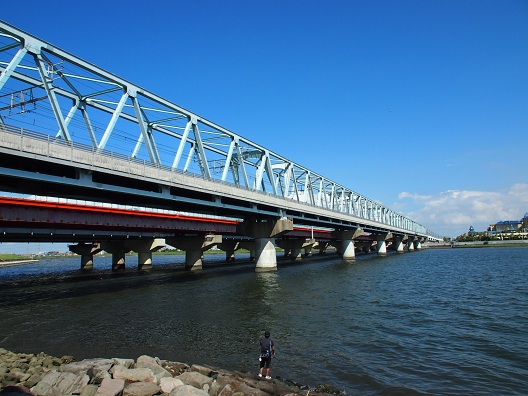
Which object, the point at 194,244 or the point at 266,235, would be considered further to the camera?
the point at 194,244

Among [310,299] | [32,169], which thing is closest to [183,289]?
[310,299]

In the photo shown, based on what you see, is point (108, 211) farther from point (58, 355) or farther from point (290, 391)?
point (290, 391)

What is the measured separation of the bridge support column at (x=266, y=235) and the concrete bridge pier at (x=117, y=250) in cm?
2951

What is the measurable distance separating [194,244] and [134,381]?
2235 inches

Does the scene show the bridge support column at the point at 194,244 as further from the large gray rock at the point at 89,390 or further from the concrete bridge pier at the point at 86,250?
the large gray rock at the point at 89,390

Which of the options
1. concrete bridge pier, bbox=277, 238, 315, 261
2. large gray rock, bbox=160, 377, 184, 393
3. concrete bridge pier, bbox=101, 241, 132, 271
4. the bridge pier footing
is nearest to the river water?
large gray rock, bbox=160, 377, 184, 393

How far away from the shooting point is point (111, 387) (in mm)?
10711

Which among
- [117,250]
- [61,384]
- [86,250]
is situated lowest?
[61,384]

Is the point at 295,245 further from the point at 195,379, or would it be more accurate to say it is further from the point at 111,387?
the point at 111,387

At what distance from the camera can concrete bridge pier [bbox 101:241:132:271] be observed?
73875 mm

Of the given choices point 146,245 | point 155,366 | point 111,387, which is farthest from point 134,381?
point 146,245

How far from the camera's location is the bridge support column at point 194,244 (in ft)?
217

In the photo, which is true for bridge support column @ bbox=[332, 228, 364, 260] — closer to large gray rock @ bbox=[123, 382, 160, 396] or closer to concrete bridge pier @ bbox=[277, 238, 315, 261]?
concrete bridge pier @ bbox=[277, 238, 315, 261]

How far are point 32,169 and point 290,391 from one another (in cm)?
2639
